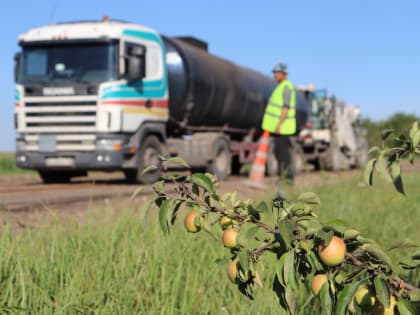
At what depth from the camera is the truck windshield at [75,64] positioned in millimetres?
12688

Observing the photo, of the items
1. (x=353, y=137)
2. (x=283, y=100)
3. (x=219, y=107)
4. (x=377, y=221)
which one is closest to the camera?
(x=377, y=221)

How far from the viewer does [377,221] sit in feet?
20.5

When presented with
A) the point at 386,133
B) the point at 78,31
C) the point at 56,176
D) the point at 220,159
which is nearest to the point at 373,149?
the point at 386,133

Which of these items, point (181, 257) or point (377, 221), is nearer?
point (181, 257)

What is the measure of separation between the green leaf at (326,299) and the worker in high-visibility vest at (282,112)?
9.57 m

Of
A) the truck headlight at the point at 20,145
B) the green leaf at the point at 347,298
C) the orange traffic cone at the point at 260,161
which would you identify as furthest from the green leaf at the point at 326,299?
the truck headlight at the point at 20,145

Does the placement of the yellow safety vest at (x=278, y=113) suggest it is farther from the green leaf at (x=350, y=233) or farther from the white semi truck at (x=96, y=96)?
the green leaf at (x=350, y=233)

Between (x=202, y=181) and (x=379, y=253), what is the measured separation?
17.8 inches

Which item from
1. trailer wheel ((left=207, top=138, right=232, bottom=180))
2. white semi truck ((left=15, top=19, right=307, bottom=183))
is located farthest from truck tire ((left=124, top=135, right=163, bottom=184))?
trailer wheel ((left=207, top=138, right=232, bottom=180))

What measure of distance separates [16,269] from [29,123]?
422 inches

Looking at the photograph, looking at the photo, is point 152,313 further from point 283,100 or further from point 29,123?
point 29,123

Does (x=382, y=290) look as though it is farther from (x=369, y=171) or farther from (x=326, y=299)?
(x=369, y=171)

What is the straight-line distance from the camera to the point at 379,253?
4.62ft

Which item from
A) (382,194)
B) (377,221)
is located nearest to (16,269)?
(377,221)
